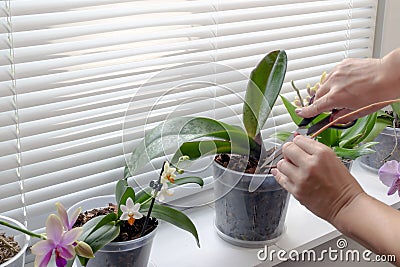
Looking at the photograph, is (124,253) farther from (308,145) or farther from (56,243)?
(308,145)

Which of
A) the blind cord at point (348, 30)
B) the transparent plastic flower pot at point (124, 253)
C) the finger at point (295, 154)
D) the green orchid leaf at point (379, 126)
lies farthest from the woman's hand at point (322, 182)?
the blind cord at point (348, 30)

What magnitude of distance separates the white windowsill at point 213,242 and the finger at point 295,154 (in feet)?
0.99

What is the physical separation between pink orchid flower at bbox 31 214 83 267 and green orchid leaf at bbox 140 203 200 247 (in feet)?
0.57

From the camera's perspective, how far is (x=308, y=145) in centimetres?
83

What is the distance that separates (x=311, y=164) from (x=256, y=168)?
0.75 feet

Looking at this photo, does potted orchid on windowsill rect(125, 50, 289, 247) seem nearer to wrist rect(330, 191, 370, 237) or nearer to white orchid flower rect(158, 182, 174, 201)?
white orchid flower rect(158, 182, 174, 201)

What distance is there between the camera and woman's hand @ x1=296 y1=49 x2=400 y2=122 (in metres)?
0.97

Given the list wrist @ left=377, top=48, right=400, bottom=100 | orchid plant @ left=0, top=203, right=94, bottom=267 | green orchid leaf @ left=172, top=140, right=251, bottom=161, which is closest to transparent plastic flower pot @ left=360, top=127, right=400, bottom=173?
wrist @ left=377, top=48, right=400, bottom=100

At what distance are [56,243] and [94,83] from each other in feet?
1.08

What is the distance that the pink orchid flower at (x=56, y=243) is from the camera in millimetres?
794

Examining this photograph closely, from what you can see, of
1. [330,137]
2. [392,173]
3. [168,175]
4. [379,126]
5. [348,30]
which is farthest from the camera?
[348,30]

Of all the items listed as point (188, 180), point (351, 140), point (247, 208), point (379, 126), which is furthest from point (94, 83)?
point (379, 126)

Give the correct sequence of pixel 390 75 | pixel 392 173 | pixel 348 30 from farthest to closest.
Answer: pixel 348 30 → pixel 392 173 → pixel 390 75

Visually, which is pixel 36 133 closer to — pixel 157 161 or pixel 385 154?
pixel 157 161
